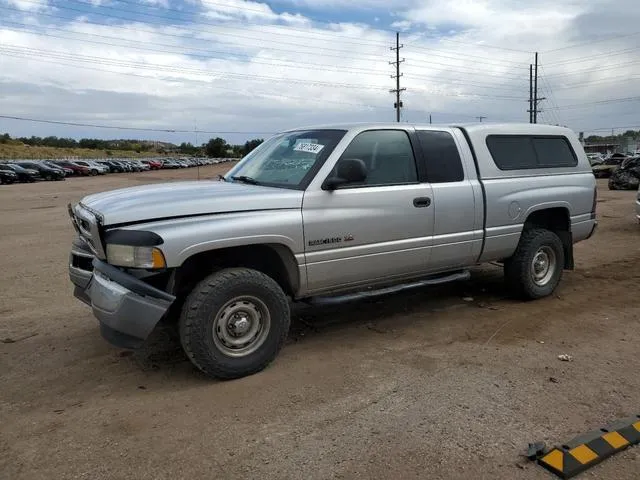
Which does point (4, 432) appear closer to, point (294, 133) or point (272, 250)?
point (272, 250)

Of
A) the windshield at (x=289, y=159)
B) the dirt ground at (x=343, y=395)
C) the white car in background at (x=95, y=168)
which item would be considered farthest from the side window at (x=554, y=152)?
the white car in background at (x=95, y=168)

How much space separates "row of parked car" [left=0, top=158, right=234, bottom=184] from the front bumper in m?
39.5

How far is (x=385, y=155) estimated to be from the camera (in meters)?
4.96

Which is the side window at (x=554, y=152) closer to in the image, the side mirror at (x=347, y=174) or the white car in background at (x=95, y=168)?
the side mirror at (x=347, y=174)

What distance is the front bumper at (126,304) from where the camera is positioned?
370 centimetres

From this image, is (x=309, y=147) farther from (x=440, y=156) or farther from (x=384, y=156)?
(x=440, y=156)

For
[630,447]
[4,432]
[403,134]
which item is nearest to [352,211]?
[403,134]

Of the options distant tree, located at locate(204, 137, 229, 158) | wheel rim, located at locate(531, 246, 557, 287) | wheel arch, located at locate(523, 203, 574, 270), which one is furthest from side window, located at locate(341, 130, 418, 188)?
distant tree, located at locate(204, 137, 229, 158)

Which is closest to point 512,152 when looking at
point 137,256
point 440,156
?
point 440,156

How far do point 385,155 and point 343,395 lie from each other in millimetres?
2182

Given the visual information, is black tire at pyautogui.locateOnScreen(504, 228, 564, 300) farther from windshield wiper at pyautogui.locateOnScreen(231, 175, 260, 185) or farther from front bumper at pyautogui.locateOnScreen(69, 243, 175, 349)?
front bumper at pyautogui.locateOnScreen(69, 243, 175, 349)

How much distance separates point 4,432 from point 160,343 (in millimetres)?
1643

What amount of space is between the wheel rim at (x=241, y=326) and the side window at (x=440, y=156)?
2.04 meters

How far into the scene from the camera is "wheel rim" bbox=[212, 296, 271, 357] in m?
4.02
